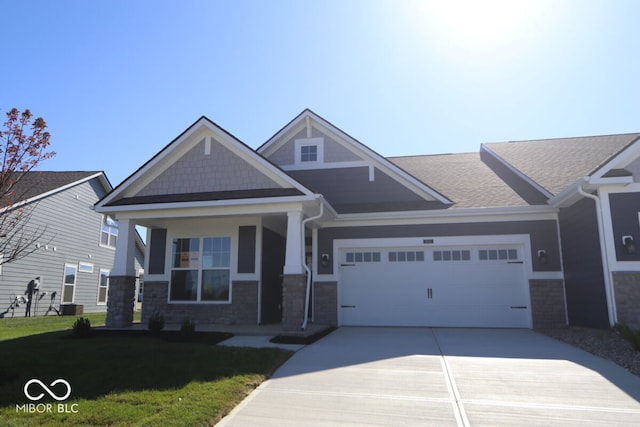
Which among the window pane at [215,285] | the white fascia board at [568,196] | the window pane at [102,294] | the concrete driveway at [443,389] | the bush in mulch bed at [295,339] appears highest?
the white fascia board at [568,196]

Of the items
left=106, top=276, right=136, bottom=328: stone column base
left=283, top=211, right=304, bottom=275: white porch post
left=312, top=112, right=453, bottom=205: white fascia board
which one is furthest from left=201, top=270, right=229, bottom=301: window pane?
left=312, top=112, right=453, bottom=205: white fascia board

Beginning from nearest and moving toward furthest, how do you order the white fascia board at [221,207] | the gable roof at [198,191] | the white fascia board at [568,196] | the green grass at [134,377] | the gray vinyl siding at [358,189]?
the green grass at [134,377]
the white fascia board at [568,196]
the white fascia board at [221,207]
the gable roof at [198,191]
the gray vinyl siding at [358,189]

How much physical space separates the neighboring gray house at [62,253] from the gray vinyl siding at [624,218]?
14916mm

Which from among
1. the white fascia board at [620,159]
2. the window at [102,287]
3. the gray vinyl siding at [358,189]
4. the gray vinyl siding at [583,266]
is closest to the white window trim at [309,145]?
the gray vinyl siding at [358,189]

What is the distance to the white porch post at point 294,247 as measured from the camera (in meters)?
10.00

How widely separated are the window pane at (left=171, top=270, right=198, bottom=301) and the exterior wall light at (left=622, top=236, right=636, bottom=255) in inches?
439

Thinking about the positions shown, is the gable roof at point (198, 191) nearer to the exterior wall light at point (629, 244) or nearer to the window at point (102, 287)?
the exterior wall light at point (629, 244)

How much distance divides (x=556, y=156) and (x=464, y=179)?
3343mm

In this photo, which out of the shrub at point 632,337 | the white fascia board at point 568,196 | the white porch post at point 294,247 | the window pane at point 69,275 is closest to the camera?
the shrub at point 632,337

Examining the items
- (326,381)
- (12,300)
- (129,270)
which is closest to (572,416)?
(326,381)

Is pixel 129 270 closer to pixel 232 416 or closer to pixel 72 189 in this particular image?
pixel 232 416

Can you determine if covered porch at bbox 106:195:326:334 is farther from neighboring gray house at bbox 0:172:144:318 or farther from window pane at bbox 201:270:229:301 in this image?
neighboring gray house at bbox 0:172:144:318

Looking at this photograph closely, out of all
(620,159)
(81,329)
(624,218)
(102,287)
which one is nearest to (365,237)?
(624,218)

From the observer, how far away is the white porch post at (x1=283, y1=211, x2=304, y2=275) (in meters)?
10.00
